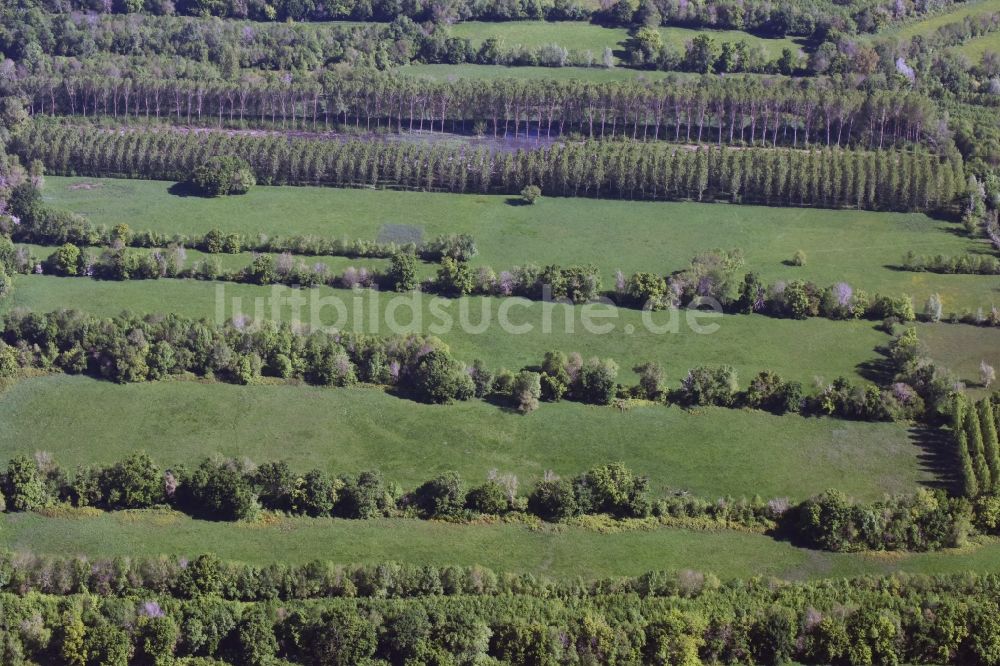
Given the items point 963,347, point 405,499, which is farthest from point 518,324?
point 963,347

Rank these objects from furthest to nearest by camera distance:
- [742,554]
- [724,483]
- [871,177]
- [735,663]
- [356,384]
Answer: [871,177] < [356,384] < [724,483] < [742,554] < [735,663]

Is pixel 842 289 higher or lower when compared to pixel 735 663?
higher

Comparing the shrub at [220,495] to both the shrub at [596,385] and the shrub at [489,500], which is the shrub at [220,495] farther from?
the shrub at [596,385]

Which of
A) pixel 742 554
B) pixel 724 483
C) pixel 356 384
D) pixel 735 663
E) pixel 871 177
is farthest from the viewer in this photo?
pixel 871 177

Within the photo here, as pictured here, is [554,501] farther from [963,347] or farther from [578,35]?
[578,35]

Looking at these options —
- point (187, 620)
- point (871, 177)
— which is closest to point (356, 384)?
point (187, 620)

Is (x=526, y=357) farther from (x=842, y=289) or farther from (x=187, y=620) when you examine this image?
(x=187, y=620)

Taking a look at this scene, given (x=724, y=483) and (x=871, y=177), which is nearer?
(x=724, y=483)
